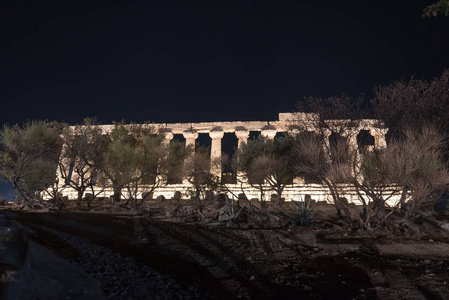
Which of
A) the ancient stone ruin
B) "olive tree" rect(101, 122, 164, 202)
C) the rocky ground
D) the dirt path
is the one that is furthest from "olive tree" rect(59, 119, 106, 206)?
the rocky ground

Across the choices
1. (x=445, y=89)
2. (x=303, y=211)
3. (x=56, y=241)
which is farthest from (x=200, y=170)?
(x=445, y=89)

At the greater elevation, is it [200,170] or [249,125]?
[249,125]

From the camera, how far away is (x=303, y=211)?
15461 mm

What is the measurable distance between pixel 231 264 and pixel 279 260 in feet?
4.99

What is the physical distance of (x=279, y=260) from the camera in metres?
8.61

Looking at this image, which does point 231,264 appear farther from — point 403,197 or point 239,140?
point 239,140

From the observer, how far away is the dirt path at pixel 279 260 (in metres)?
5.91

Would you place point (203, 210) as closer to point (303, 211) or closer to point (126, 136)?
point (303, 211)

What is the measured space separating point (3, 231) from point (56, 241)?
16.0ft

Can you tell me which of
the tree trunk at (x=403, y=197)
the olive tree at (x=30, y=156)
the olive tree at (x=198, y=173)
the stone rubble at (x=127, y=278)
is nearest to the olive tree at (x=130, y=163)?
the olive tree at (x=198, y=173)

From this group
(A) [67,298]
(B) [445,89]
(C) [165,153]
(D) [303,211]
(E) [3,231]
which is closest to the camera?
(E) [3,231]

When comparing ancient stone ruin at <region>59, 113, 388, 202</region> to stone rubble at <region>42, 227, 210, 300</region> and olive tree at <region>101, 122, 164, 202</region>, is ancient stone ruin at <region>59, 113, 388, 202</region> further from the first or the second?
stone rubble at <region>42, 227, 210, 300</region>

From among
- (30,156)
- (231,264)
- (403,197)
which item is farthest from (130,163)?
(403,197)

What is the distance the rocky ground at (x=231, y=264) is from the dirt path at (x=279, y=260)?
0.8 inches
